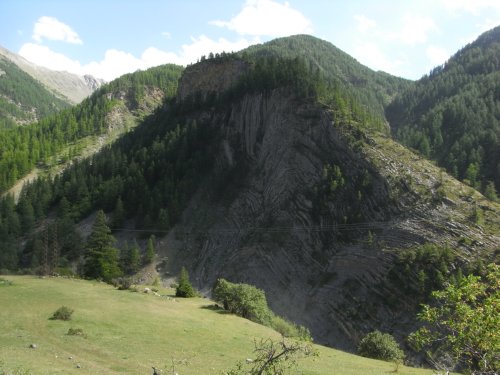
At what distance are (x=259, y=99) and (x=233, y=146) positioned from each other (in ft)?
42.0

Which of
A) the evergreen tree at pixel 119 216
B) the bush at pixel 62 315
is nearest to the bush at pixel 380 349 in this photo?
the bush at pixel 62 315

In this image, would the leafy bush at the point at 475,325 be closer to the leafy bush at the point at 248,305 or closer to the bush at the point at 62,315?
the bush at the point at 62,315

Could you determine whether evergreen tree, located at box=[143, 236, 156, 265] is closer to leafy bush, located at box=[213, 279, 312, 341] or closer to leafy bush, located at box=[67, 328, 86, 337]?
leafy bush, located at box=[213, 279, 312, 341]


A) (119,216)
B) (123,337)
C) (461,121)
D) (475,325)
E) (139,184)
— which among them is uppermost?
(461,121)

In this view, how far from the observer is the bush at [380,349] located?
37.7 metres

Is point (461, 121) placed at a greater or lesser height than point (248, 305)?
greater

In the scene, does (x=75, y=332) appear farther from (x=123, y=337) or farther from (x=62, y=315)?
(x=62, y=315)

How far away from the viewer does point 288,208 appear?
7719 centimetres

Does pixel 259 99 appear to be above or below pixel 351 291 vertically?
above

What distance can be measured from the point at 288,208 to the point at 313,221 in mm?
5971

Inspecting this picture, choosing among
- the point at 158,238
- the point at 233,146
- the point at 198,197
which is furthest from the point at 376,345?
the point at 233,146

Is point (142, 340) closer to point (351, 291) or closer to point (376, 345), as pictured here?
point (376, 345)

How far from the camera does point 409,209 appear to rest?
214 feet

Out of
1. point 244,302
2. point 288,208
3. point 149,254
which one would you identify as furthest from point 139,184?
point 244,302
